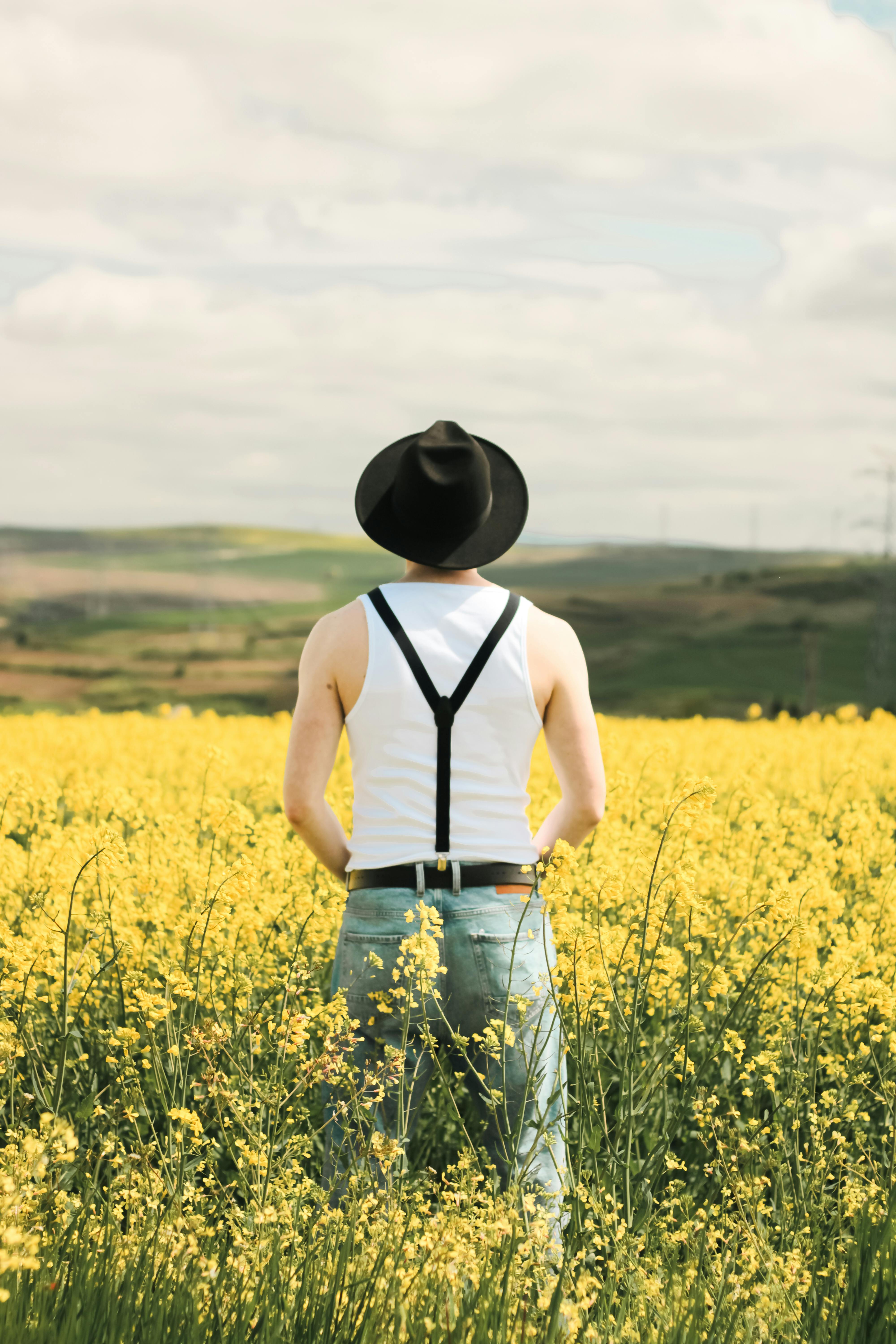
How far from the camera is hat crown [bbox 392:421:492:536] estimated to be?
9.53 feet

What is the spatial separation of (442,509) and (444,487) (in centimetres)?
6

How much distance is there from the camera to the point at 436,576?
115 inches

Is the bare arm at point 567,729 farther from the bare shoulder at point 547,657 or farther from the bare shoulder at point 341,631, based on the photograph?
the bare shoulder at point 341,631

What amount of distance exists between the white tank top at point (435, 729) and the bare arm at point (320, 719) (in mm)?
47

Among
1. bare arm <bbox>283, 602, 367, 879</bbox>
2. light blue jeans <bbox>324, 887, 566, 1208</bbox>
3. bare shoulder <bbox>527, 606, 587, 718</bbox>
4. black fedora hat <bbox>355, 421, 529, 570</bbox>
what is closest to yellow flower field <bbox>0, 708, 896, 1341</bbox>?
light blue jeans <bbox>324, 887, 566, 1208</bbox>

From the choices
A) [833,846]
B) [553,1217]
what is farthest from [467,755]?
[833,846]

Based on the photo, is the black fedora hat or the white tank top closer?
the white tank top

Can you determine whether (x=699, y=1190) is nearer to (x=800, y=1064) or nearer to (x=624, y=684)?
(x=800, y=1064)

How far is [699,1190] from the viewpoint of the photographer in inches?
154

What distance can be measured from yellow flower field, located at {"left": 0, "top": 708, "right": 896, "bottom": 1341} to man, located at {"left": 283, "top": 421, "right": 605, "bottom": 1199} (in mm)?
104

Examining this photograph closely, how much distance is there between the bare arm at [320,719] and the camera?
9.21 ft

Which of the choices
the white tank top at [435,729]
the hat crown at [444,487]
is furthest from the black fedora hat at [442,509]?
the white tank top at [435,729]

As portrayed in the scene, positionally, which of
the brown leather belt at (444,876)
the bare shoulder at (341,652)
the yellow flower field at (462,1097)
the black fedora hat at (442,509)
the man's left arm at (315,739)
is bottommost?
the yellow flower field at (462,1097)

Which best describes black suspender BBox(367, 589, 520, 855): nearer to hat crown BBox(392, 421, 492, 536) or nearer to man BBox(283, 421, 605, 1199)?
man BBox(283, 421, 605, 1199)
